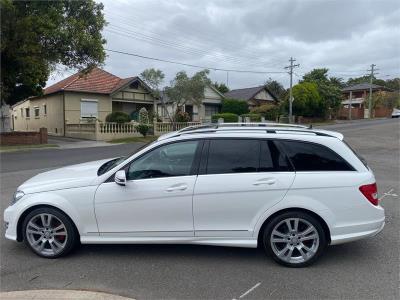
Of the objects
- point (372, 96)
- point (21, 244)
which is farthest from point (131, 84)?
point (372, 96)

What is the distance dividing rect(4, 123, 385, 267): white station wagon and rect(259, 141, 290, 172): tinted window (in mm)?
11

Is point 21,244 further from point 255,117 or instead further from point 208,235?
point 255,117

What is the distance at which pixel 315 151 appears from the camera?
4.35 m

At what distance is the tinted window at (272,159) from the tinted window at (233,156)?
0.22 feet

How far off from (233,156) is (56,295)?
7.58ft

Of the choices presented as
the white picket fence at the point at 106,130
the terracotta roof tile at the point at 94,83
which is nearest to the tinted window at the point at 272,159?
the white picket fence at the point at 106,130

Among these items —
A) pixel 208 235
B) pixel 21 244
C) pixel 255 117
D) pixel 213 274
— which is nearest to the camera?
pixel 213 274

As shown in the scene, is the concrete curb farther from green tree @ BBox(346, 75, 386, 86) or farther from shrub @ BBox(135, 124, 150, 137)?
green tree @ BBox(346, 75, 386, 86)

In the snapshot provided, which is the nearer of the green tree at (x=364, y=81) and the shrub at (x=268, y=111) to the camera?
the shrub at (x=268, y=111)

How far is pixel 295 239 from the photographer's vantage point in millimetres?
4223

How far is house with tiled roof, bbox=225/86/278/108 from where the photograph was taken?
46.9 metres

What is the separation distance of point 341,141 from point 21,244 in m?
4.21

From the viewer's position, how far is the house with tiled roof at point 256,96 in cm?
4686

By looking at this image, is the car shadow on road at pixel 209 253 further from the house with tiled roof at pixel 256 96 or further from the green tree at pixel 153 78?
the house with tiled roof at pixel 256 96
